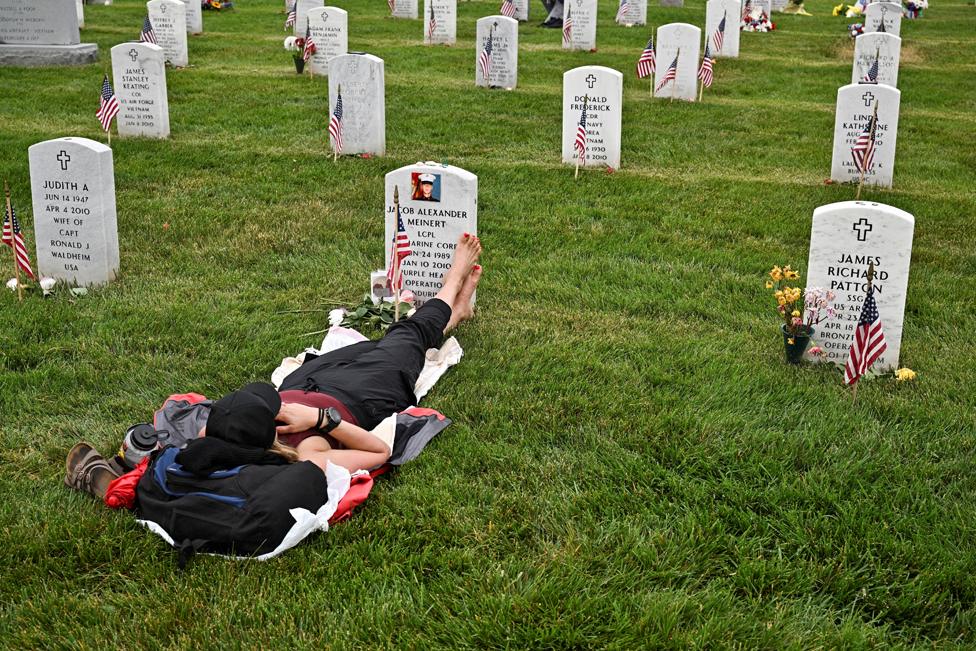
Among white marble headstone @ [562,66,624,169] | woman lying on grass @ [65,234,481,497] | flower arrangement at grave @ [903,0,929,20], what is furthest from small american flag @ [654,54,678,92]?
flower arrangement at grave @ [903,0,929,20]

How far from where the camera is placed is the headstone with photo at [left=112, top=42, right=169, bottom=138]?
12.3 meters

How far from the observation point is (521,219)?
10016 mm

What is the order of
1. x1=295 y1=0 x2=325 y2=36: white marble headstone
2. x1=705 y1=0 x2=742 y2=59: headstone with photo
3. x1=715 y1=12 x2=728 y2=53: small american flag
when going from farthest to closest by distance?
x1=295 y1=0 x2=325 y2=36: white marble headstone
x1=705 y1=0 x2=742 y2=59: headstone with photo
x1=715 y1=12 x2=728 y2=53: small american flag

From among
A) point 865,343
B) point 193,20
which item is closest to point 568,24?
point 193,20

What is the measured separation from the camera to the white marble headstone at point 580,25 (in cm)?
2056

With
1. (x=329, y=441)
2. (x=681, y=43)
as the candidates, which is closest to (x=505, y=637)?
(x=329, y=441)

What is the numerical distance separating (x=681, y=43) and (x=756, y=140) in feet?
8.86

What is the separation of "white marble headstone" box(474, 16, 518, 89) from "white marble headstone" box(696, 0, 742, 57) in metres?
5.18

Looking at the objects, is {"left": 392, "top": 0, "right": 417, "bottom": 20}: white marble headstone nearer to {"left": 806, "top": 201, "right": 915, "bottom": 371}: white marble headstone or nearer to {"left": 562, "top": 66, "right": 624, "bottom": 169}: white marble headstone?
{"left": 562, "top": 66, "right": 624, "bottom": 169}: white marble headstone

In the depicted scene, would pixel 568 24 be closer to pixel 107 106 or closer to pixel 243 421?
pixel 107 106

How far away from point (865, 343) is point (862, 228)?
87 centimetres

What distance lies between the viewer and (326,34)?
679 inches

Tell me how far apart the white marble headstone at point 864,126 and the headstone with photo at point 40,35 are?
12.6 meters

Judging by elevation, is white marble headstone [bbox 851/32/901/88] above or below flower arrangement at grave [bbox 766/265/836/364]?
above
